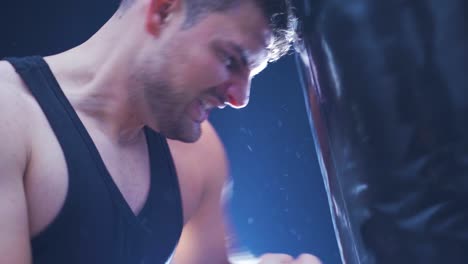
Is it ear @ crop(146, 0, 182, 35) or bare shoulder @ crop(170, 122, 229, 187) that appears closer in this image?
ear @ crop(146, 0, 182, 35)

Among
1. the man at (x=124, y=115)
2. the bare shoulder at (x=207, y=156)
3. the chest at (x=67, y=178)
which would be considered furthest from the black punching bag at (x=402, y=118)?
the bare shoulder at (x=207, y=156)

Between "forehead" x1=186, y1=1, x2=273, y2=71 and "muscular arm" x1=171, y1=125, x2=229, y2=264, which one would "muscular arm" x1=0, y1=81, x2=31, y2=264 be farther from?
"muscular arm" x1=171, y1=125, x2=229, y2=264

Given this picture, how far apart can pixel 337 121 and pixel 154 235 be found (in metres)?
0.56

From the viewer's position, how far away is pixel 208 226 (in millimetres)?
1105

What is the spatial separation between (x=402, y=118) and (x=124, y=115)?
61cm

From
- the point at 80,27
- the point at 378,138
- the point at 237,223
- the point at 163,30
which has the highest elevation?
the point at 80,27

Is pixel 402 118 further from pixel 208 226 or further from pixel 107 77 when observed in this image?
pixel 208 226

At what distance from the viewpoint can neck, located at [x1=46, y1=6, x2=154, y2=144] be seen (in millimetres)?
841

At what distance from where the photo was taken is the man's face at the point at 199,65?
0.83m

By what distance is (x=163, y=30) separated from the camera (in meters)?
0.85

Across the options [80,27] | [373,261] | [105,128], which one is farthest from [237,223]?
[373,261]

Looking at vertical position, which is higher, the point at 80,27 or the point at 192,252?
the point at 80,27

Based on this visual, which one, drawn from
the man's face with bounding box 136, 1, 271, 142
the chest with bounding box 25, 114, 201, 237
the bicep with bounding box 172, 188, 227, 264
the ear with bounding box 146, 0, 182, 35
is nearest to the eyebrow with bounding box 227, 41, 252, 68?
the man's face with bounding box 136, 1, 271, 142

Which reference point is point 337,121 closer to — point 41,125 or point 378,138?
point 378,138
